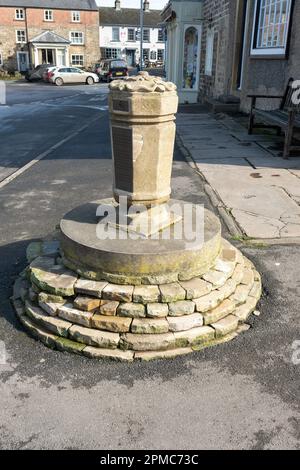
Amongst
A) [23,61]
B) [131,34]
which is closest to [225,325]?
[23,61]

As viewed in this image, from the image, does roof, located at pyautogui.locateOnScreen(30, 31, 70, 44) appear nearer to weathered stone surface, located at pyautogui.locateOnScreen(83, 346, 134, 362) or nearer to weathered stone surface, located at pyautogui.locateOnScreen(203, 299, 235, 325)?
weathered stone surface, located at pyautogui.locateOnScreen(203, 299, 235, 325)

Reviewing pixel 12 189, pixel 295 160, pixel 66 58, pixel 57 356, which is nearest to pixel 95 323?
pixel 57 356

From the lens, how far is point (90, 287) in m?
3.91

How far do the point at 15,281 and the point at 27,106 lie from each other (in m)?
17.5

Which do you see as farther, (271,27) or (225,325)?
(271,27)

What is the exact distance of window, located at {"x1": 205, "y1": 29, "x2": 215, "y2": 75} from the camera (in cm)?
1888

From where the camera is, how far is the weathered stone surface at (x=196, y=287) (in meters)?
3.91

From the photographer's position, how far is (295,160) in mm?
9594

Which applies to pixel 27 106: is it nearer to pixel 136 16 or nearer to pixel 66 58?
pixel 66 58

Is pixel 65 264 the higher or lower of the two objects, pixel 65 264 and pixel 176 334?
the higher

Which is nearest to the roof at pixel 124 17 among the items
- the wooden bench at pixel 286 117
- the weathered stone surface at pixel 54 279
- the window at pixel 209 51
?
the window at pixel 209 51

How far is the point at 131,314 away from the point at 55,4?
4983 cm

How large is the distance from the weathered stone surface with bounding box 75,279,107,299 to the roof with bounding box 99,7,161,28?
5963 centimetres

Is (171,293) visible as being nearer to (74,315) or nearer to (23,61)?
(74,315)
